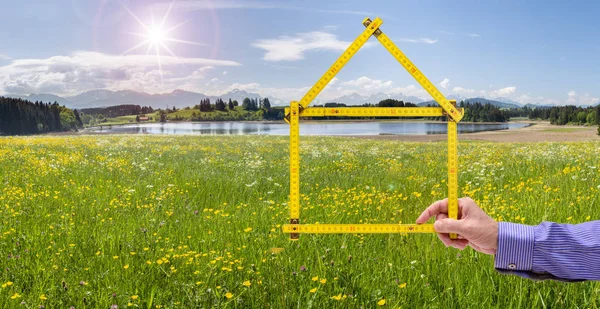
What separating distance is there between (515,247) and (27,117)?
124 m

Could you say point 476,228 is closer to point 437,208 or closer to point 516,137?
point 437,208

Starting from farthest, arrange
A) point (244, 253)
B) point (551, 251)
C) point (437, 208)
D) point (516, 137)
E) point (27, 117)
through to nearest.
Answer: point (27, 117)
point (516, 137)
point (244, 253)
point (437, 208)
point (551, 251)

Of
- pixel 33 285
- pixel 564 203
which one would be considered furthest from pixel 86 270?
pixel 564 203

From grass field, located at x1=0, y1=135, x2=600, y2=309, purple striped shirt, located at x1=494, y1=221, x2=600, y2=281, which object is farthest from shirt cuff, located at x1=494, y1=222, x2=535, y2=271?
grass field, located at x1=0, y1=135, x2=600, y2=309

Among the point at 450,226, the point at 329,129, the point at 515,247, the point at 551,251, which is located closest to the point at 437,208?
the point at 450,226

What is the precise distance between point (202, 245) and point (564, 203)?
568 cm

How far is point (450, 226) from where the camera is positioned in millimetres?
2611

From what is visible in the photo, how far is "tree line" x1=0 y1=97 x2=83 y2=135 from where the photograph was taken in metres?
101

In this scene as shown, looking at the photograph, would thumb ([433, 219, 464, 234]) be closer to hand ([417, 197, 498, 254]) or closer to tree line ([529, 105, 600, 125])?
hand ([417, 197, 498, 254])

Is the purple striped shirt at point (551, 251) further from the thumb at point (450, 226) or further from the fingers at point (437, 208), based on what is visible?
the fingers at point (437, 208)

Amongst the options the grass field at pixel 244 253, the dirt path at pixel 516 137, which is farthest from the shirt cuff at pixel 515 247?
the dirt path at pixel 516 137

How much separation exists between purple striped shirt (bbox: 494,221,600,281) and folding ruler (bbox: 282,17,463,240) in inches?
19.6

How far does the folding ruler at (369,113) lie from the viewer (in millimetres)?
2916

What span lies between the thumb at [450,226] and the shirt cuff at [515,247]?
0.21 metres
